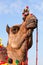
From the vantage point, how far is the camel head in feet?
41.4

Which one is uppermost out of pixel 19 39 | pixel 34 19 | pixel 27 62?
pixel 34 19

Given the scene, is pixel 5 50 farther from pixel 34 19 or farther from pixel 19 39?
pixel 34 19

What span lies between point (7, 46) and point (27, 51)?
1045 millimetres

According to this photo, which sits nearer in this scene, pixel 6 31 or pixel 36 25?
pixel 36 25

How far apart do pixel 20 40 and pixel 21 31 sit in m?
0.43

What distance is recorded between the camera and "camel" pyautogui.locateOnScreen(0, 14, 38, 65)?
12719mm

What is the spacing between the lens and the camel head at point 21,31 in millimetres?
12625

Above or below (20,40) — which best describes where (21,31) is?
above

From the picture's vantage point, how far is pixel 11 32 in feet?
43.8

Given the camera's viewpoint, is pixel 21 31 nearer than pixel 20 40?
No

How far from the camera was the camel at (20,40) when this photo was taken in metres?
12.7

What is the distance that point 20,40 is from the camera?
12.9 metres

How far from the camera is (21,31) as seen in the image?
1302 cm

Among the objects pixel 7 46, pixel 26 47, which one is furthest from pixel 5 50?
pixel 26 47
